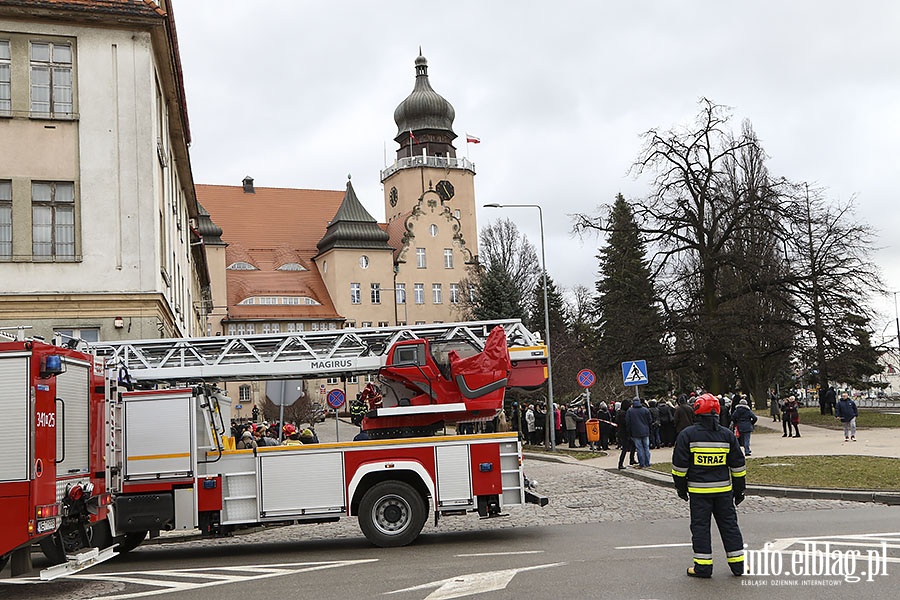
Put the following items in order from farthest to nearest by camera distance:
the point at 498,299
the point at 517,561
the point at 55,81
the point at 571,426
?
the point at 498,299 < the point at 571,426 < the point at 55,81 < the point at 517,561

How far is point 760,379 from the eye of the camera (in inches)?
2328

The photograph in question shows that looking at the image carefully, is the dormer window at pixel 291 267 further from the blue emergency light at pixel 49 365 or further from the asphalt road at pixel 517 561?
the blue emergency light at pixel 49 365

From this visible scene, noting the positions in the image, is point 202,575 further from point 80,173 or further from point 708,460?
point 80,173

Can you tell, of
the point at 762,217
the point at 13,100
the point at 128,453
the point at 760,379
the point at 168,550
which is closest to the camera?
the point at 128,453

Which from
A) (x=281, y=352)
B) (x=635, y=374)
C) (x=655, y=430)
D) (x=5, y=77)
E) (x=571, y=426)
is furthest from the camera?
(x=571, y=426)

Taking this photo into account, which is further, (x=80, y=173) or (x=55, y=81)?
(x=55, y=81)

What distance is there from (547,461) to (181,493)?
60.9 ft

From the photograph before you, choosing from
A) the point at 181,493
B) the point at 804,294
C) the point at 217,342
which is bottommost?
the point at 181,493

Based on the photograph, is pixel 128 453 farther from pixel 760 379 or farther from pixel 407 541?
pixel 760 379

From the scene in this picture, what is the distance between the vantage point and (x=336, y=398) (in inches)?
1200

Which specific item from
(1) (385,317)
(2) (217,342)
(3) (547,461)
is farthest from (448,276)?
(2) (217,342)

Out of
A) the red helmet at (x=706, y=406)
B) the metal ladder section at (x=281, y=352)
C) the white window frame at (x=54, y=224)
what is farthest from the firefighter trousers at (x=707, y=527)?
the white window frame at (x=54, y=224)

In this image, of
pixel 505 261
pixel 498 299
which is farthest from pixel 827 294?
pixel 505 261

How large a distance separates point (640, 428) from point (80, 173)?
1397cm
